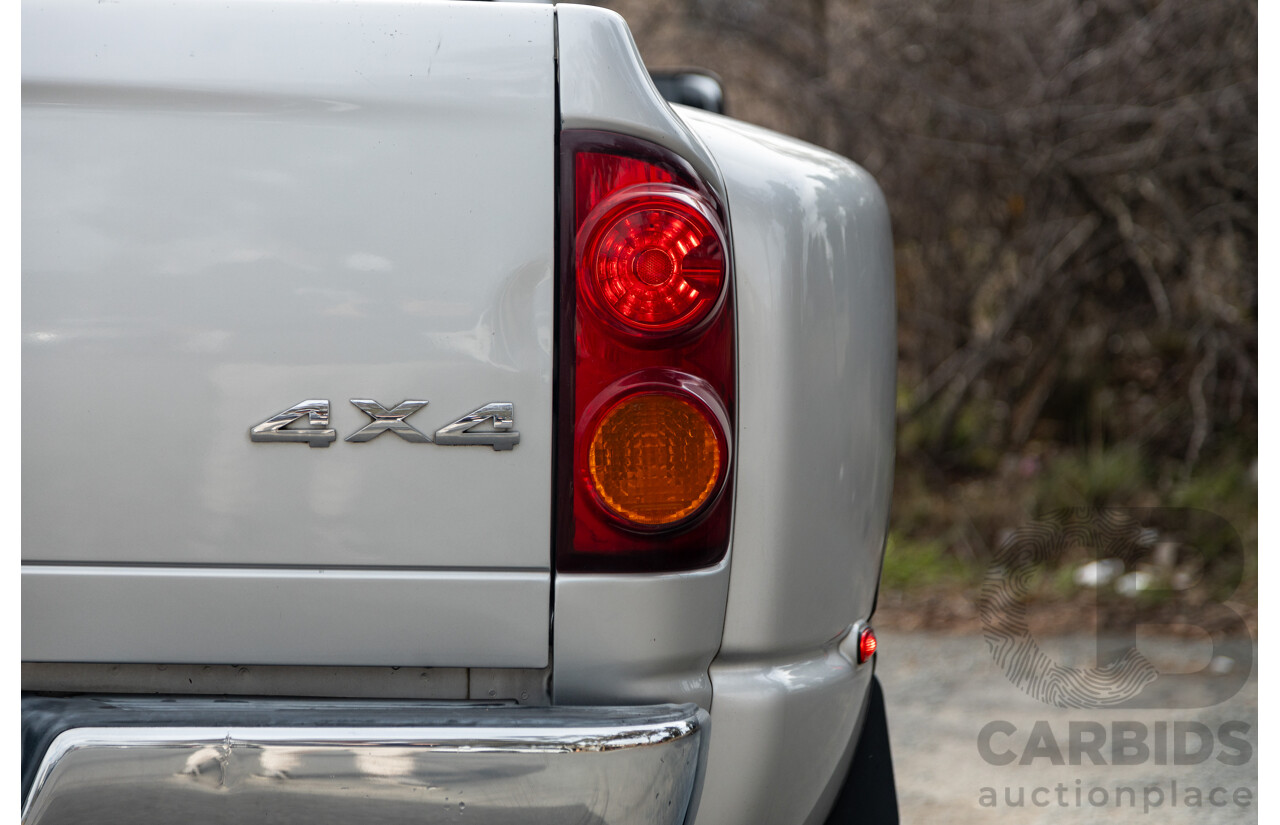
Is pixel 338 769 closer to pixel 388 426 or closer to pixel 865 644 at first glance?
pixel 388 426

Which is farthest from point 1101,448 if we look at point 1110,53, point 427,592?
point 427,592

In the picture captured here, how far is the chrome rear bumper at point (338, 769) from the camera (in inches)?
46.1

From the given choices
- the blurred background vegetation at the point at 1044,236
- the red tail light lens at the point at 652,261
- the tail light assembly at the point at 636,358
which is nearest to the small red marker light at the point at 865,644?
the tail light assembly at the point at 636,358

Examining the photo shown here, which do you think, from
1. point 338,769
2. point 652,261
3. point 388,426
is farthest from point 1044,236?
point 338,769

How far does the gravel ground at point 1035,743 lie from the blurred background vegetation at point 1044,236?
0.56m

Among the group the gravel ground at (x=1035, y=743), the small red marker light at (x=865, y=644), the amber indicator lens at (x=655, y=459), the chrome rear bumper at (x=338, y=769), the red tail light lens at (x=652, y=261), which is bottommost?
the gravel ground at (x=1035, y=743)

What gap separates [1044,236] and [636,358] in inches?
171

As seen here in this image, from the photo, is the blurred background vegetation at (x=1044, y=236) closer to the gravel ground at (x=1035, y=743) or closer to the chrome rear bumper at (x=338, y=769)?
the gravel ground at (x=1035, y=743)

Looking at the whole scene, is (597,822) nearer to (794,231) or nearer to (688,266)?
(688,266)

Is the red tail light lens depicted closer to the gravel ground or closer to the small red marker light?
the small red marker light

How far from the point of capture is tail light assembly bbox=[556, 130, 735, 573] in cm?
129

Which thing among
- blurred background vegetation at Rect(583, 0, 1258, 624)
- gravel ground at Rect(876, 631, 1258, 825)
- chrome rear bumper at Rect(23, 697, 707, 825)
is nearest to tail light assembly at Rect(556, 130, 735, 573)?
chrome rear bumper at Rect(23, 697, 707, 825)

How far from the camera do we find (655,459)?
1.31 meters

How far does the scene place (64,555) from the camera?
1.28 meters
